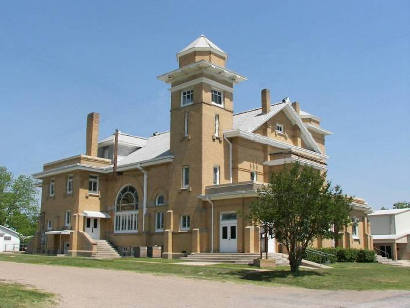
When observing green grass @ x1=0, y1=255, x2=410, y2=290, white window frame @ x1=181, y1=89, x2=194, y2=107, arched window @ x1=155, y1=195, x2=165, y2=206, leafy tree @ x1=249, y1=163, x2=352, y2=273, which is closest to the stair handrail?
green grass @ x1=0, y1=255, x2=410, y2=290

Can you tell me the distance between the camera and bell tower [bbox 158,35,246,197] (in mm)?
35062

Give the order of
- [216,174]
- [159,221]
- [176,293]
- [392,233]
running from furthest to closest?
[392,233] < [159,221] < [216,174] < [176,293]

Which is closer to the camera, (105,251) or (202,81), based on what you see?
(202,81)

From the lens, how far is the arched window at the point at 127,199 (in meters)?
40.6

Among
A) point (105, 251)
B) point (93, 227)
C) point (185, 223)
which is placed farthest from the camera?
point (93, 227)

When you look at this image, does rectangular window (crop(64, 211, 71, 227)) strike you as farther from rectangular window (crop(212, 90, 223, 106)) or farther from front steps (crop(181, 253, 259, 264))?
rectangular window (crop(212, 90, 223, 106))

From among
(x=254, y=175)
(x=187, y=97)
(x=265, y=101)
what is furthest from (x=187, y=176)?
(x=265, y=101)

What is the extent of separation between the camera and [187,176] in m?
35.9

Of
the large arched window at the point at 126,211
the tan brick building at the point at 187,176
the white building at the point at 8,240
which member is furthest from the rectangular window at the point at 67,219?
the white building at the point at 8,240

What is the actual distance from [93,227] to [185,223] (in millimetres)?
10429

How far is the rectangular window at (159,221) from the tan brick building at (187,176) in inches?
3.0

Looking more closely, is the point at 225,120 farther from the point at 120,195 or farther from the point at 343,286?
the point at 343,286

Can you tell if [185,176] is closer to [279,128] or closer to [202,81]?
[202,81]

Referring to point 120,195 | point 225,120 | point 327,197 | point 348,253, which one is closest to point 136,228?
point 120,195
